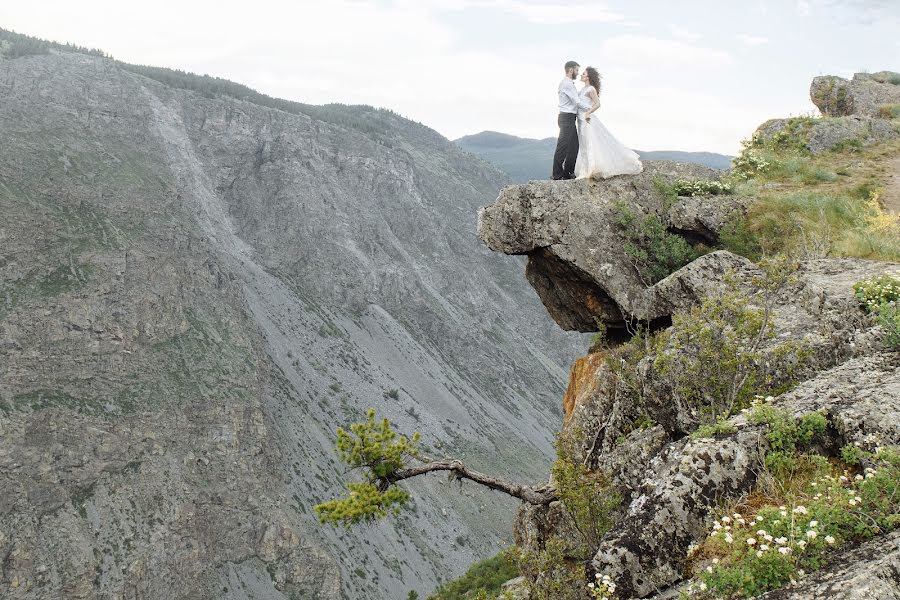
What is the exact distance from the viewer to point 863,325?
7.62 metres

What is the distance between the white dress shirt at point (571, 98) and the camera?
13.4 meters

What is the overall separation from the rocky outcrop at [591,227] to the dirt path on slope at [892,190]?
2.67 metres

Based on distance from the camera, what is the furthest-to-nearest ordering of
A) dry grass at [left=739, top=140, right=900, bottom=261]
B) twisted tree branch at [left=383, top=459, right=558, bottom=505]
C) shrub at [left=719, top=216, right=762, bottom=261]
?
shrub at [left=719, top=216, right=762, bottom=261] < dry grass at [left=739, top=140, right=900, bottom=261] < twisted tree branch at [left=383, top=459, right=558, bottom=505]

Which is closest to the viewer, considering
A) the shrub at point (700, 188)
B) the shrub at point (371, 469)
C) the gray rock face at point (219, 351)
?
the shrub at point (371, 469)

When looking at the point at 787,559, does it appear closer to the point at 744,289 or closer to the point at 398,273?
the point at 744,289

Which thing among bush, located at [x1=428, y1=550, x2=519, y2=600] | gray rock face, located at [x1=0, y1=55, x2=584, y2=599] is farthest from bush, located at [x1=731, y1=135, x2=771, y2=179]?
gray rock face, located at [x1=0, y1=55, x2=584, y2=599]

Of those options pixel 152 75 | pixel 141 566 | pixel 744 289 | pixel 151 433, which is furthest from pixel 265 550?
pixel 152 75

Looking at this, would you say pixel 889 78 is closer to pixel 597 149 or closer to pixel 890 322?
pixel 597 149

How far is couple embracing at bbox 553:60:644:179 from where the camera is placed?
527 inches

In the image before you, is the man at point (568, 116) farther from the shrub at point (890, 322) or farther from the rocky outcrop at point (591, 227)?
the shrub at point (890, 322)

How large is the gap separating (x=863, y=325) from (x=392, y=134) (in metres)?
130

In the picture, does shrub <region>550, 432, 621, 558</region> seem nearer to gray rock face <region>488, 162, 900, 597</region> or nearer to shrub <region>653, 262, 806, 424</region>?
gray rock face <region>488, 162, 900, 597</region>

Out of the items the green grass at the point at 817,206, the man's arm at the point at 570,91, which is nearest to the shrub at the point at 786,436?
the green grass at the point at 817,206

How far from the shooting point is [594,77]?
1341cm
